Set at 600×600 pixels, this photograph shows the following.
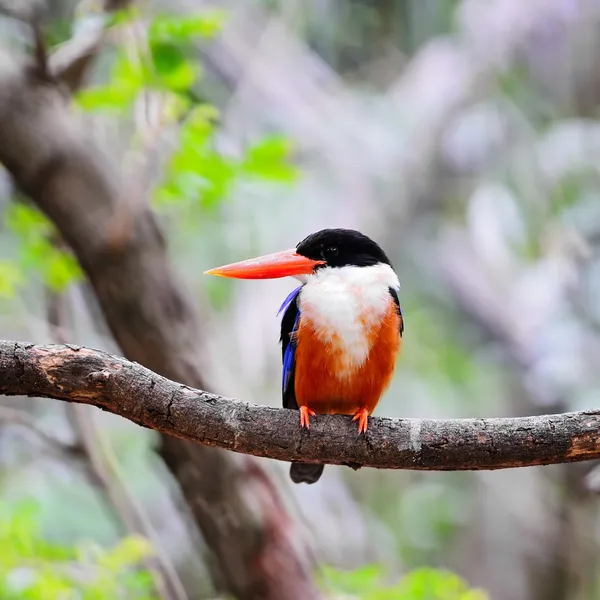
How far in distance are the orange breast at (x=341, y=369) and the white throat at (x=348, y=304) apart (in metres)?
0.01

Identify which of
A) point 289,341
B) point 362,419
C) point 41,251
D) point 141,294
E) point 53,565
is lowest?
point 53,565

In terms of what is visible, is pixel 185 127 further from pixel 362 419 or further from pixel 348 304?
pixel 362 419

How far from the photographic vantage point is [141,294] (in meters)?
2.95

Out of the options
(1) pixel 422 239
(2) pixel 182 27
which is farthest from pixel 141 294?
(1) pixel 422 239

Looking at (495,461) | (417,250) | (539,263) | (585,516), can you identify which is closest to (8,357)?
(495,461)

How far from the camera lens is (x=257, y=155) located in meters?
2.94

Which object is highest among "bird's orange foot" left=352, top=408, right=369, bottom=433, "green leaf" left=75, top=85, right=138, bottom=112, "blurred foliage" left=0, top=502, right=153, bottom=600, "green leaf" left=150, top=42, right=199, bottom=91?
"green leaf" left=150, top=42, right=199, bottom=91

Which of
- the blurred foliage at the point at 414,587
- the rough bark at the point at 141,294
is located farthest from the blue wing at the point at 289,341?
the blurred foliage at the point at 414,587

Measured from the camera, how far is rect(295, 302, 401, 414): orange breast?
2141 mm

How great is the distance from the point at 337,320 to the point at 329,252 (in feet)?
0.80

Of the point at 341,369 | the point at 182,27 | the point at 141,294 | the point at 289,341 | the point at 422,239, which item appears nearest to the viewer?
the point at 341,369

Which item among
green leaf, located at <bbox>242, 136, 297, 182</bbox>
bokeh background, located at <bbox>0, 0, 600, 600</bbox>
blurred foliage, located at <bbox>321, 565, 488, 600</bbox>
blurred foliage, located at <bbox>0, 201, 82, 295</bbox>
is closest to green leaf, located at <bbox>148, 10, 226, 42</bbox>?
green leaf, located at <bbox>242, 136, 297, 182</bbox>

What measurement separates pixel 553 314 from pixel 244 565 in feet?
11.6

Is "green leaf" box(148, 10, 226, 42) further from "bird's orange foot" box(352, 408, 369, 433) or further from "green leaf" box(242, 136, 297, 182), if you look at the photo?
"bird's orange foot" box(352, 408, 369, 433)
